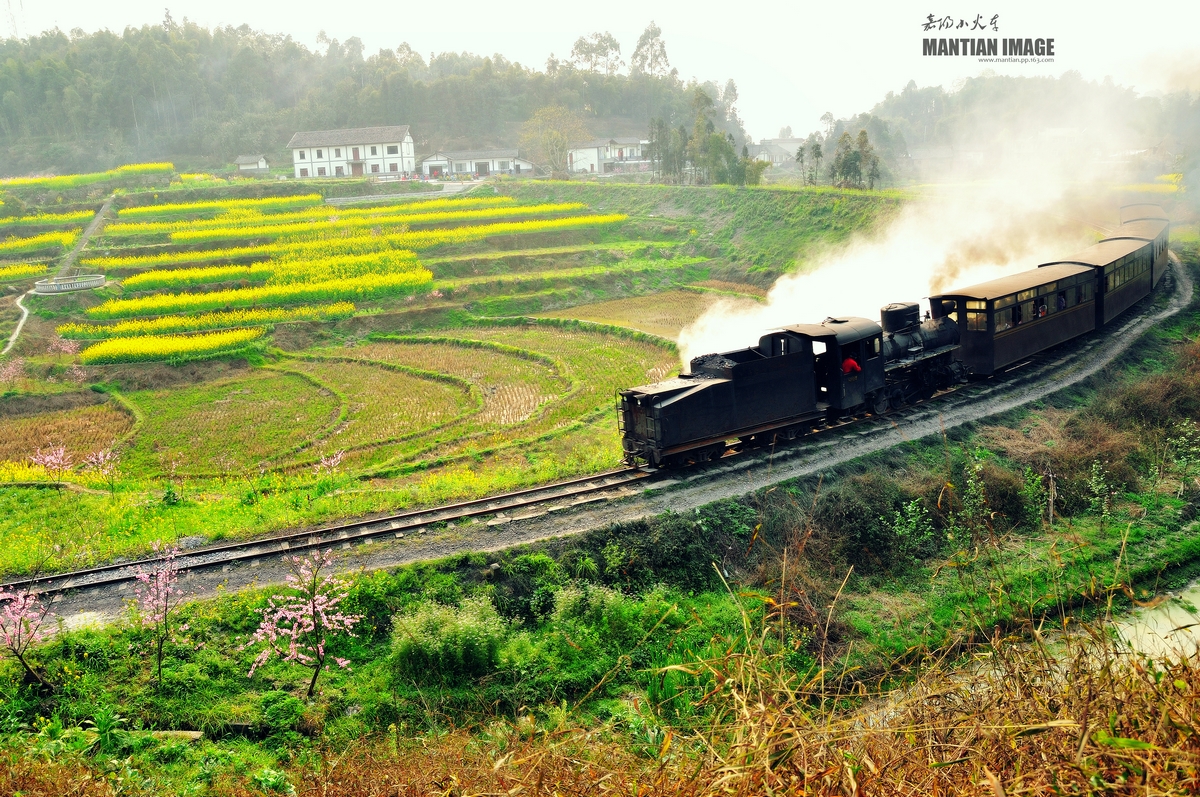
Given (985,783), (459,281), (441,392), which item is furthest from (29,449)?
(985,783)

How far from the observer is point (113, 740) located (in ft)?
33.0

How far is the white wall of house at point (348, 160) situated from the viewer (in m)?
78.0

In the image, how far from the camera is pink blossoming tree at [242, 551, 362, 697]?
11809mm

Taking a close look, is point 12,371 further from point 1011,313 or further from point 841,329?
point 1011,313

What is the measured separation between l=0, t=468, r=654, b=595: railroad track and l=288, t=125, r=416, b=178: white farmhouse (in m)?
68.5

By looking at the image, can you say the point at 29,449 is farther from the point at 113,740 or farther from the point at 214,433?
the point at 113,740

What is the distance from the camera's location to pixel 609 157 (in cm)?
9181

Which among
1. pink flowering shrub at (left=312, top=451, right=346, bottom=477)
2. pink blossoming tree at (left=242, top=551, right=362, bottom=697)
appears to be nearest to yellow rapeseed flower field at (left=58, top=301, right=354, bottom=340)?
pink flowering shrub at (left=312, top=451, right=346, bottom=477)

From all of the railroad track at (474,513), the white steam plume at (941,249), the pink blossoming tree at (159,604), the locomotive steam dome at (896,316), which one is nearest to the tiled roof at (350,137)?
the white steam plume at (941,249)

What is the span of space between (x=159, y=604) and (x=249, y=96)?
355ft

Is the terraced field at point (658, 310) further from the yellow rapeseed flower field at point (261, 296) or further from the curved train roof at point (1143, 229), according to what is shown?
the curved train roof at point (1143, 229)

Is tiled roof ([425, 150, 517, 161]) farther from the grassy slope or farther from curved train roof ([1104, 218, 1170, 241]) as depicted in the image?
curved train roof ([1104, 218, 1170, 241])

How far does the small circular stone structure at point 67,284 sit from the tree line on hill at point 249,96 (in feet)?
178

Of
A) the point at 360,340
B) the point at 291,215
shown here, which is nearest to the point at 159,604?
the point at 360,340
